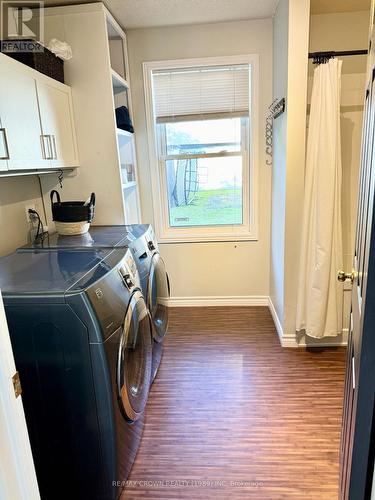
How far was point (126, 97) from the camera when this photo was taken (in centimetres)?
296

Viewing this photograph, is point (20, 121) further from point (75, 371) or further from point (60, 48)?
point (75, 371)

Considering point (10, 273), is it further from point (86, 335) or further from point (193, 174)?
point (193, 174)

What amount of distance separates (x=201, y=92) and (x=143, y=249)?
1637 mm

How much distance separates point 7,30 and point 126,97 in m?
1.00

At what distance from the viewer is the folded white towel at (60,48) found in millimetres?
2197

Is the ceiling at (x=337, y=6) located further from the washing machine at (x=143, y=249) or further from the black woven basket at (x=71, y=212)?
the black woven basket at (x=71, y=212)

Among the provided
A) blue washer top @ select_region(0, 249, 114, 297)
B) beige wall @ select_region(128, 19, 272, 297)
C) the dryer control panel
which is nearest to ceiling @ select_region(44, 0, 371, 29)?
beige wall @ select_region(128, 19, 272, 297)

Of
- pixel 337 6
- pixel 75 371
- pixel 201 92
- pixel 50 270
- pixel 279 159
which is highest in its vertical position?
pixel 337 6

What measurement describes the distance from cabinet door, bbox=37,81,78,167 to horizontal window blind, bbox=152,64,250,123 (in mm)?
942

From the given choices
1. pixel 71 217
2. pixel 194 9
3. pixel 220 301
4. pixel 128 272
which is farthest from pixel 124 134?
pixel 220 301

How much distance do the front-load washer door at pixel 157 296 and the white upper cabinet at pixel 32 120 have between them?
0.92 meters

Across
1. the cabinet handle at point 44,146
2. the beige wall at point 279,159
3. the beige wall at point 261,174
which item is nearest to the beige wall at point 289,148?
the beige wall at point 279,159

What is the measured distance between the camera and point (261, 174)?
3086mm

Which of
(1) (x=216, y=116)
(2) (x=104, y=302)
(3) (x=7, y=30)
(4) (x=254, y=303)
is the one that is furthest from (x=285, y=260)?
(3) (x=7, y=30)
